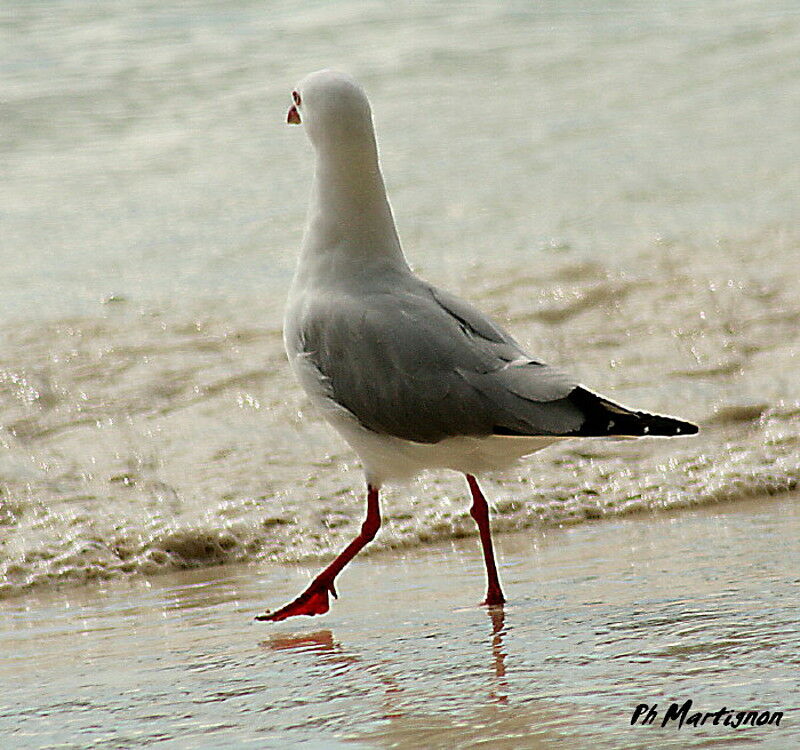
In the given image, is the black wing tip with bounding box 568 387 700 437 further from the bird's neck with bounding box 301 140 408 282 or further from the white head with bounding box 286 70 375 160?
the white head with bounding box 286 70 375 160

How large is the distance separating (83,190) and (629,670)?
28.7 ft

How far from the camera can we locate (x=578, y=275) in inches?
330

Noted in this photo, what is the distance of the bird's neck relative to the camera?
404cm

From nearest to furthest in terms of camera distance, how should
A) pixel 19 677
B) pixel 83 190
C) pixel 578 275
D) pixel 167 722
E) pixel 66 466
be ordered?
pixel 167 722 → pixel 19 677 → pixel 66 466 → pixel 578 275 → pixel 83 190

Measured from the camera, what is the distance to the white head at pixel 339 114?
4148mm

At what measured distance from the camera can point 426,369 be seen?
3721 millimetres

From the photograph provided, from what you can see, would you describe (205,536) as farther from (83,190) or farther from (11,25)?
(11,25)

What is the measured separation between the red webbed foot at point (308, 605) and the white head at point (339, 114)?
1237 millimetres

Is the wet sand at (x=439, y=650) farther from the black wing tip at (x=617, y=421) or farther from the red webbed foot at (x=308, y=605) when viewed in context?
the black wing tip at (x=617, y=421)

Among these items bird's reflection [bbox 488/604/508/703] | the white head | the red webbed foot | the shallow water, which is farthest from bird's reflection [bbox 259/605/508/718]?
the white head

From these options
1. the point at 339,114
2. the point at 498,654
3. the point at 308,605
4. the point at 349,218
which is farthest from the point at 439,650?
the point at 339,114

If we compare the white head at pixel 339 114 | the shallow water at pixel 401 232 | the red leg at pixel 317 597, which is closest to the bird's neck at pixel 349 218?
the white head at pixel 339 114

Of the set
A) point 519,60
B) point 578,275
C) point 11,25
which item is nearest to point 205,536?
point 578,275

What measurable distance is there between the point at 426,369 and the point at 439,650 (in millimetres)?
737
